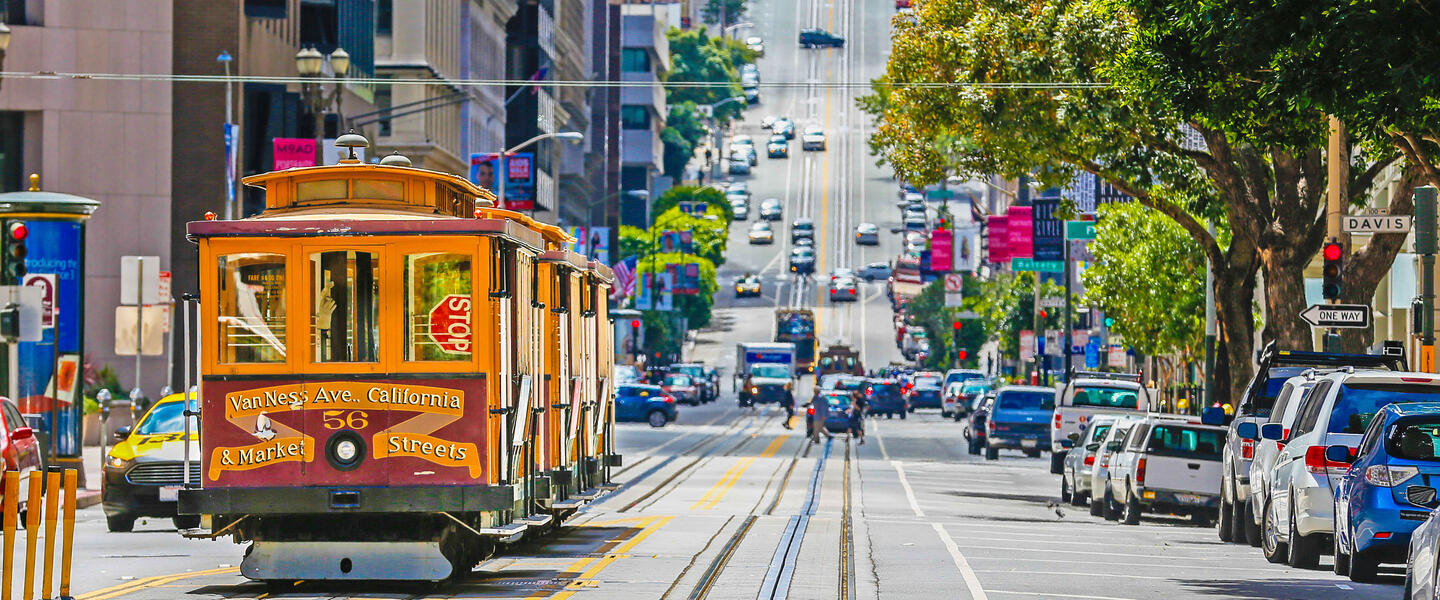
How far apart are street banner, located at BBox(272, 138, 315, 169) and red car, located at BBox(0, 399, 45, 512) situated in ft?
51.2

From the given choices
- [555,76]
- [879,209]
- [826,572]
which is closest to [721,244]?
[879,209]

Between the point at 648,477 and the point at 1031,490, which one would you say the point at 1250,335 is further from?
the point at 648,477

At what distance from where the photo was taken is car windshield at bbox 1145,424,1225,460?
27.5 meters

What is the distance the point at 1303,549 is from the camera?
1950cm

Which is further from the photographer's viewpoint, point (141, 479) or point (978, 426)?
point (978, 426)

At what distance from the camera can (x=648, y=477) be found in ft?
123

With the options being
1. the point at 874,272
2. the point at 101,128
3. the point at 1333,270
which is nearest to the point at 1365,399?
the point at 1333,270

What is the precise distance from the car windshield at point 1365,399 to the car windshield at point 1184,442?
8.24 meters

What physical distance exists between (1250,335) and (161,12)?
2778 centimetres

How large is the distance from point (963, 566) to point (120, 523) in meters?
9.29

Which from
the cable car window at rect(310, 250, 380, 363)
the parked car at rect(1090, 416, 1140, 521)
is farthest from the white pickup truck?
the cable car window at rect(310, 250, 380, 363)

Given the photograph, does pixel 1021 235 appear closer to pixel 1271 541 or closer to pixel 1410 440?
pixel 1271 541

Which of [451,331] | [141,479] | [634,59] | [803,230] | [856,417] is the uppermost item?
[634,59]

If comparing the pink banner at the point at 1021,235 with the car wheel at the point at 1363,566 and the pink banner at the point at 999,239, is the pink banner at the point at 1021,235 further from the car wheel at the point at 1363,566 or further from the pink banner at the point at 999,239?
the car wheel at the point at 1363,566
